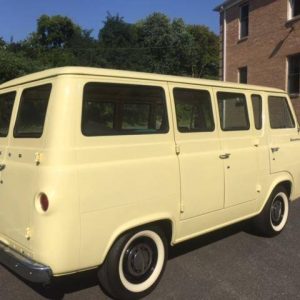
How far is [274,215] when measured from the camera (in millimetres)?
6262

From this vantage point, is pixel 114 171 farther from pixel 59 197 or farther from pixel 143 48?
pixel 143 48

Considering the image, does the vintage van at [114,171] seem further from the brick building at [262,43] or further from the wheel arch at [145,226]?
the brick building at [262,43]

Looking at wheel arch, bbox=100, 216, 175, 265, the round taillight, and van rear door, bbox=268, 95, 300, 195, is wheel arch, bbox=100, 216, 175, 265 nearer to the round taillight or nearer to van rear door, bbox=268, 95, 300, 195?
the round taillight

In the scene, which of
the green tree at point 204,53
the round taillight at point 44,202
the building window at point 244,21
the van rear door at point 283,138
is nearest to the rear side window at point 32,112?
the round taillight at point 44,202

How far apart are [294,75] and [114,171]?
59.3 feet

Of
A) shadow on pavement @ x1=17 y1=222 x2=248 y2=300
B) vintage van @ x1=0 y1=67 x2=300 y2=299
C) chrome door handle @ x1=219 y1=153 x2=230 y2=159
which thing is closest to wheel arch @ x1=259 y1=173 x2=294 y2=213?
vintage van @ x1=0 y1=67 x2=300 y2=299

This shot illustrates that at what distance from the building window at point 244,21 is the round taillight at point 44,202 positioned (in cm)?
2160

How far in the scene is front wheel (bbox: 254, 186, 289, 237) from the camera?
5980 mm

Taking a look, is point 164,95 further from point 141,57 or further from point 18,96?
point 141,57

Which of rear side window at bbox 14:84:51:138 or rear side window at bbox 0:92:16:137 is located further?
rear side window at bbox 0:92:16:137

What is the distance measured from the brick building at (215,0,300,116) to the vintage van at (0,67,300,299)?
1588 centimetres

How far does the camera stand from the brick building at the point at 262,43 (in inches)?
797

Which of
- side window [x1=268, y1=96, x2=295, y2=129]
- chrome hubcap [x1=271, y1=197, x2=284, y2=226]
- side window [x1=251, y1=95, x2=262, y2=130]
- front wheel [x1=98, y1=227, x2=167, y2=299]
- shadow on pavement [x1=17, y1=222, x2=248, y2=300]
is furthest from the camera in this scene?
chrome hubcap [x1=271, y1=197, x2=284, y2=226]

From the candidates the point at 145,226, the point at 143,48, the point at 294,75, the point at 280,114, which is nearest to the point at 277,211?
the point at 280,114
